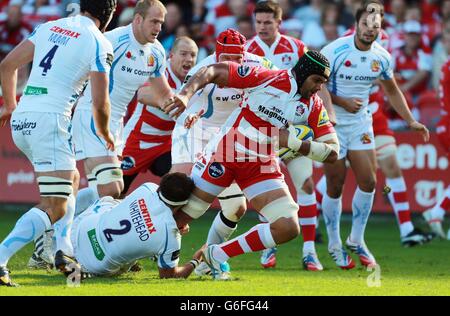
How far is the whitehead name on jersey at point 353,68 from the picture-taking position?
476 inches

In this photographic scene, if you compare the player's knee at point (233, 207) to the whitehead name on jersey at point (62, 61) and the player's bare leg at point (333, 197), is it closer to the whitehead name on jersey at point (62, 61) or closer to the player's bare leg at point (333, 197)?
the player's bare leg at point (333, 197)

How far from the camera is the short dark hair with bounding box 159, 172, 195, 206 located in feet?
30.0

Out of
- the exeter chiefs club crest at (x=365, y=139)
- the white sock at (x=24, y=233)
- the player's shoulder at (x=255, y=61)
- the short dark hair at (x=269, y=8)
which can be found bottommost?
the exeter chiefs club crest at (x=365, y=139)

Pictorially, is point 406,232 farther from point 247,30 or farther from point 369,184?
point 247,30

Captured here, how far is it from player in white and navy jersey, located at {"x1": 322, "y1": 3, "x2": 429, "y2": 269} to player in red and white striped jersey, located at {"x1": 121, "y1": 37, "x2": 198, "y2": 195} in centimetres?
169

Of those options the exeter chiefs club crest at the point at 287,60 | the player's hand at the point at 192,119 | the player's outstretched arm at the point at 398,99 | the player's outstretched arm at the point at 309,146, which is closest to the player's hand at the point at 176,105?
the player's outstretched arm at the point at 309,146

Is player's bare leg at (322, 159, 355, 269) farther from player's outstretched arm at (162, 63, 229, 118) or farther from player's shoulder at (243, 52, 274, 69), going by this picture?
player's outstretched arm at (162, 63, 229, 118)

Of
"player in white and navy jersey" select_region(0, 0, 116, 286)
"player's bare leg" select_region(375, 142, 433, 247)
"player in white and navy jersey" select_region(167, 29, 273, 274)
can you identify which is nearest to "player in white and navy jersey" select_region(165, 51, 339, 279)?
"player in white and navy jersey" select_region(167, 29, 273, 274)

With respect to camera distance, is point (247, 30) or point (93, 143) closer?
point (93, 143)

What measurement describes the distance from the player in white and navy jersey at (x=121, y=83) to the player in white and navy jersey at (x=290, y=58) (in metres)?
1.36

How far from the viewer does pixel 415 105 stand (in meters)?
17.4

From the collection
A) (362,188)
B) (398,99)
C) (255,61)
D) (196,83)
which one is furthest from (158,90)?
(398,99)
